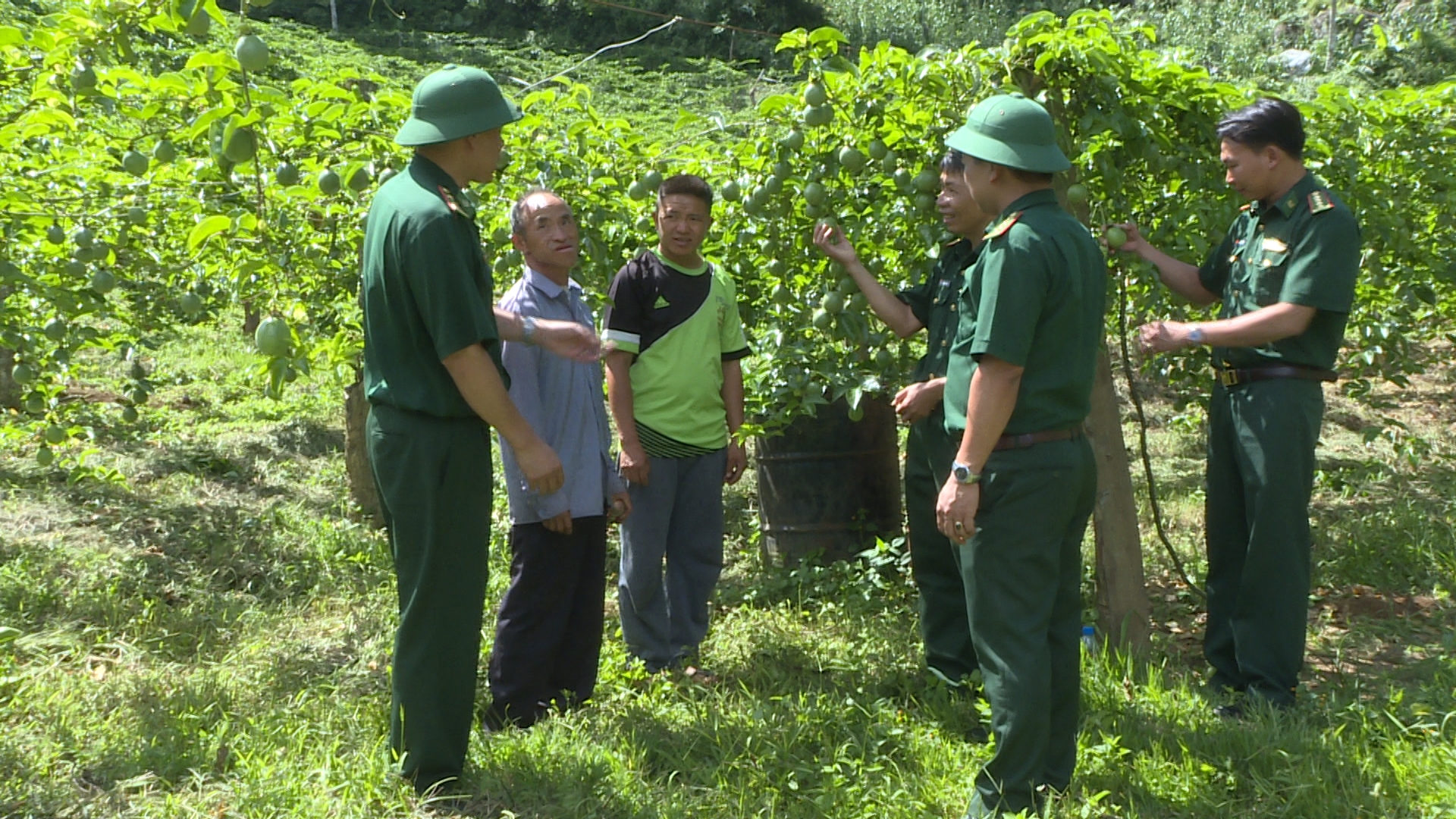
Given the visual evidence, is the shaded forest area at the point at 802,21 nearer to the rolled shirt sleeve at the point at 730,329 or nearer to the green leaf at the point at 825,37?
the rolled shirt sleeve at the point at 730,329

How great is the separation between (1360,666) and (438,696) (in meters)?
3.05

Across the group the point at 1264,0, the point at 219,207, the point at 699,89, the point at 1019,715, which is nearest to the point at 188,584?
the point at 219,207

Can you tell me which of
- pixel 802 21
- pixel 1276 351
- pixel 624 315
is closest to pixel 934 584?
pixel 1276 351

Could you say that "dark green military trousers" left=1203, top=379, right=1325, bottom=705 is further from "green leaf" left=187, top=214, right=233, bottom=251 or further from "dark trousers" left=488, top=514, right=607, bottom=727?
"green leaf" left=187, top=214, right=233, bottom=251

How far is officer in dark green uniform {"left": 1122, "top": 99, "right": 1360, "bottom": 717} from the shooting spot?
11.2 feet

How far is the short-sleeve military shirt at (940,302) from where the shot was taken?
3496 millimetres

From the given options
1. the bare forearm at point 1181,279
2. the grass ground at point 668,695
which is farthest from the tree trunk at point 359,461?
the bare forearm at point 1181,279

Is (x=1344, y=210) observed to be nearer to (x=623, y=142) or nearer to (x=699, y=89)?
(x=623, y=142)

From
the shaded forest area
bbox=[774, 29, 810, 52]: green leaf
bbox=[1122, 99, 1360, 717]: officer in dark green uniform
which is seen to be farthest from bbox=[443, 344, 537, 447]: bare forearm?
the shaded forest area

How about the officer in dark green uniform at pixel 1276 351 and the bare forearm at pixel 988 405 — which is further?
the officer in dark green uniform at pixel 1276 351

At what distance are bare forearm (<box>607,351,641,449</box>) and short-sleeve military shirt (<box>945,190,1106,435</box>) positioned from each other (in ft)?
4.45

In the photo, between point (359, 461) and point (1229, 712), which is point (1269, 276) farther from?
point (359, 461)

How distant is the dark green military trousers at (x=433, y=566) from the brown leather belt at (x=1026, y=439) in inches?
48.4

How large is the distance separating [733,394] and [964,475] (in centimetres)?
160
